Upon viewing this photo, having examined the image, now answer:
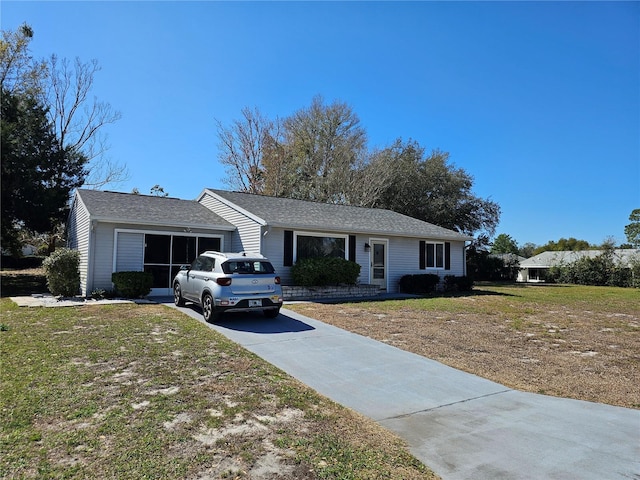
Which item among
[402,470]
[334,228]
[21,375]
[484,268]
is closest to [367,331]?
[402,470]

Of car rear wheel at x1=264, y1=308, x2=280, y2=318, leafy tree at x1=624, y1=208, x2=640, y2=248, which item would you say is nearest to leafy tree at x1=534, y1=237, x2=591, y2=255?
leafy tree at x1=624, y1=208, x2=640, y2=248

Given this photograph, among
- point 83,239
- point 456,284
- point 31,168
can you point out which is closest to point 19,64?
point 31,168

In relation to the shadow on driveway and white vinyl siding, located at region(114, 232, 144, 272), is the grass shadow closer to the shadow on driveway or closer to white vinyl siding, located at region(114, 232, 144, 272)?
white vinyl siding, located at region(114, 232, 144, 272)

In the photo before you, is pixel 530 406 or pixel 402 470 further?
pixel 530 406

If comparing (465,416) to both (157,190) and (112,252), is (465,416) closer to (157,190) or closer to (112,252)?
(112,252)

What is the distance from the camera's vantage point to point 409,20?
1066cm

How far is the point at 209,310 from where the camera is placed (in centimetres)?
910

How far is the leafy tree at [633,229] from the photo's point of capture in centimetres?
5769

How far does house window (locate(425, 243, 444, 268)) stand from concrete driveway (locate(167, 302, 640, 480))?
13.1 metres

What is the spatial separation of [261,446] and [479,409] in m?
2.76

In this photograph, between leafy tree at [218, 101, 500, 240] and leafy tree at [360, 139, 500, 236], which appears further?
leafy tree at [360, 139, 500, 236]

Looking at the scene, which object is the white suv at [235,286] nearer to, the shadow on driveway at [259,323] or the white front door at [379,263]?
the shadow on driveway at [259,323]

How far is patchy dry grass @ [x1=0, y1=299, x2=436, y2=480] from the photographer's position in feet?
10.2

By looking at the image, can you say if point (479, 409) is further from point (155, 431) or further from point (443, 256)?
point (443, 256)
